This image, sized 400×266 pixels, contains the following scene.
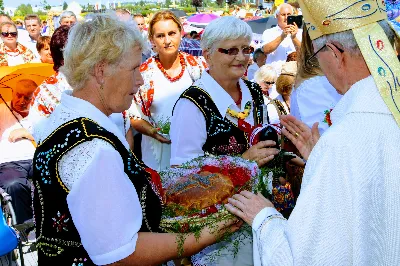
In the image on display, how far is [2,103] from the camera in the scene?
4.30m

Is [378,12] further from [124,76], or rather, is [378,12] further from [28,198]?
[28,198]

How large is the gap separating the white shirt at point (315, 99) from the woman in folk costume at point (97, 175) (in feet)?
4.35

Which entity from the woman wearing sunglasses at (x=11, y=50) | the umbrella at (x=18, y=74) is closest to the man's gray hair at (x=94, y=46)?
the umbrella at (x=18, y=74)

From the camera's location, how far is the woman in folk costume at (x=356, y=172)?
1465mm

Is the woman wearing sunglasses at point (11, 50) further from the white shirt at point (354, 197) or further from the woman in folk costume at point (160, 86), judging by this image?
the white shirt at point (354, 197)

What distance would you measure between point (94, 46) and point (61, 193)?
2.01 feet

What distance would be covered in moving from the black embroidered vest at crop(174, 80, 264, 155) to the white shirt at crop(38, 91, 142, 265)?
123 centimetres

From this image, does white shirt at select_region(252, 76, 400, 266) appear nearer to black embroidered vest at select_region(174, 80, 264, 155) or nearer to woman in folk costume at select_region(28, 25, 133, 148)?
black embroidered vest at select_region(174, 80, 264, 155)

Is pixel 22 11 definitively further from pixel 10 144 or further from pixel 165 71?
pixel 165 71

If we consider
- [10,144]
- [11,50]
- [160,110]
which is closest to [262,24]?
[11,50]

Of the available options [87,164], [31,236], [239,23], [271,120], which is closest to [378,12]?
[87,164]

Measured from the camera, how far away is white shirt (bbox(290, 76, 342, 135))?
10.1 feet

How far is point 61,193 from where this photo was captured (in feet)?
5.74

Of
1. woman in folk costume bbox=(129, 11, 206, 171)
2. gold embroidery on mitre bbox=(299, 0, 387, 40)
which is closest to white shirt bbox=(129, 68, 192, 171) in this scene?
woman in folk costume bbox=(129, 11, 206, 171)
